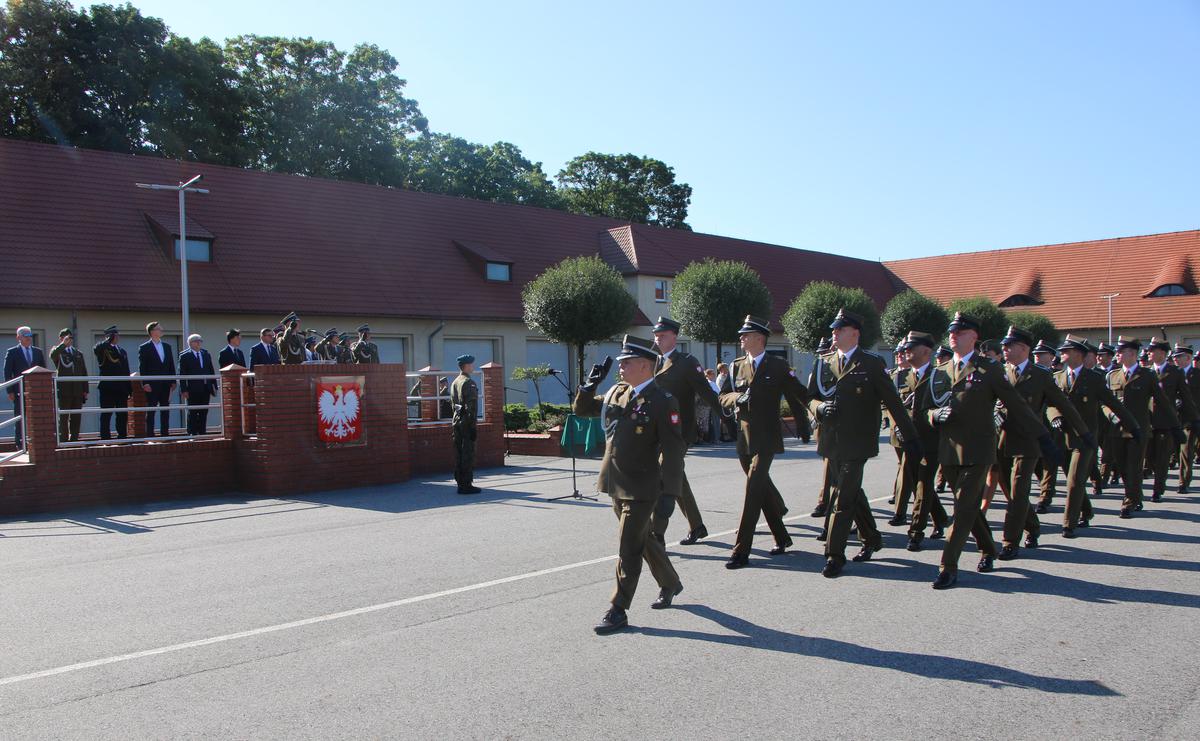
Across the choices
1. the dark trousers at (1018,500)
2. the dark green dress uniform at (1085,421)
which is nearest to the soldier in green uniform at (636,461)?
the dark trousers at (1018,500)

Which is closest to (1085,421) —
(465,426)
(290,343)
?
(465,426)

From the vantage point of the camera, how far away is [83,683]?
5.05 metres

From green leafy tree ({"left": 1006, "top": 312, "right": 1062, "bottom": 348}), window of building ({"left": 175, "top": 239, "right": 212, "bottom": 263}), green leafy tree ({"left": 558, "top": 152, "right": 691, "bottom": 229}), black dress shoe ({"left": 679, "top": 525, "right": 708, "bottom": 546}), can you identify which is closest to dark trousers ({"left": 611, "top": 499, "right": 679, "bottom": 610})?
black dress shoe ({"left": 679, "top": 525, "right": 708, "bottom": 546})

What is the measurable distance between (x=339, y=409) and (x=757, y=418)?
25.7 ft

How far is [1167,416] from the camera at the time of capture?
11258 millimetres

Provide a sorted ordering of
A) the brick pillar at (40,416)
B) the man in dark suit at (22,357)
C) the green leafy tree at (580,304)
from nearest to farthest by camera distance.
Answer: the brick pillar at (40,416), the man in dark suit at (22,357), the green leafy tree at (580,304)

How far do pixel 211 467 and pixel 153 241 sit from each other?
14.0 m

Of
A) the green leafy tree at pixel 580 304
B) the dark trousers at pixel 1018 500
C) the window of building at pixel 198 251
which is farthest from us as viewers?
the window of building at pixel 198 251

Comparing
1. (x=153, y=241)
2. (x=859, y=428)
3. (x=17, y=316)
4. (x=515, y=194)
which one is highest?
(x=515, y=194)

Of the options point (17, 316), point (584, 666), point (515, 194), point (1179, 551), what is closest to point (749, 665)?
point (584, 666)

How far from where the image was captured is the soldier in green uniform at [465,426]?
42.2 feet

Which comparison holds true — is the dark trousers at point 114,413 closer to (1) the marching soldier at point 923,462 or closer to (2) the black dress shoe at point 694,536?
(2) the black dress shoe at point 694,536

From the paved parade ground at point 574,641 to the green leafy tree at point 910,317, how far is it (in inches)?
1219

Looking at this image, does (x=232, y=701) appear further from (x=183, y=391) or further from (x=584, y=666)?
(x=183, y=391)
